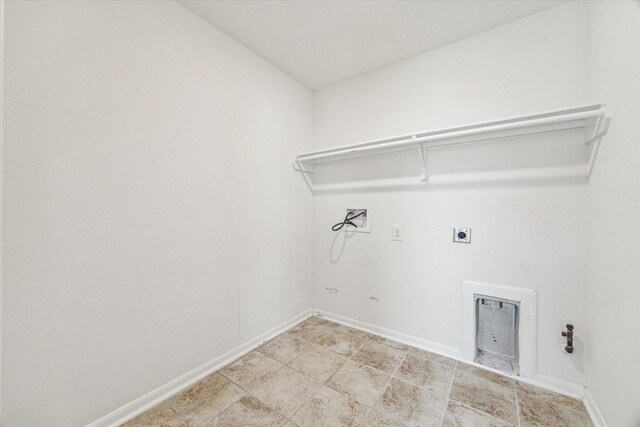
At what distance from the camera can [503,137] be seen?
1.67m

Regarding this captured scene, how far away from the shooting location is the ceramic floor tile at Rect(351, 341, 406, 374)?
178cm

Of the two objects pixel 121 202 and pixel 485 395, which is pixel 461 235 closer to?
pixel 485 395

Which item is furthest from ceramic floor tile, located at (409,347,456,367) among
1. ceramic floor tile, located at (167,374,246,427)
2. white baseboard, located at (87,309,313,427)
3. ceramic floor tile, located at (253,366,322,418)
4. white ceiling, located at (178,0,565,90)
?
white ceiling, located at (178,0,565,90)

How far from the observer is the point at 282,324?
2312mm

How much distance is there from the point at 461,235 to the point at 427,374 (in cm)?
102

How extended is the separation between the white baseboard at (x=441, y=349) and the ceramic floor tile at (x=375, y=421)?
80 centimetres

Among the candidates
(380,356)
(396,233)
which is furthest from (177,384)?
(396,233)

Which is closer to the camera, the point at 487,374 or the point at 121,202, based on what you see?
the point at 121,202

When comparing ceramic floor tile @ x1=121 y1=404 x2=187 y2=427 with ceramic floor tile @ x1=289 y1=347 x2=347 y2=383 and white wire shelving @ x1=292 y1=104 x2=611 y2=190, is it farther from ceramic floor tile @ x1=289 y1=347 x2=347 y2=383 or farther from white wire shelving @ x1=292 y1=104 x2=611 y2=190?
white wire shelving @ x1=292 y1=104 x2=611 y2=190

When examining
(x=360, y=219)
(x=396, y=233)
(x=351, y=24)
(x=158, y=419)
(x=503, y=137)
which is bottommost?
(x=158, y=419)

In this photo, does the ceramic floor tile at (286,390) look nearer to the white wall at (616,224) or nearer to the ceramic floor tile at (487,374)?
the ceramic floor tile at (487,374)

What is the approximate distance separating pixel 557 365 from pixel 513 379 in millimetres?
271

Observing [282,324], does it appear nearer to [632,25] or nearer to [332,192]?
[332,192]

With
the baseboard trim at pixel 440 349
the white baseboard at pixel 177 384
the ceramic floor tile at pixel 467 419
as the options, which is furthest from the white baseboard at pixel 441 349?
the white baseboard at pixel 177 384
